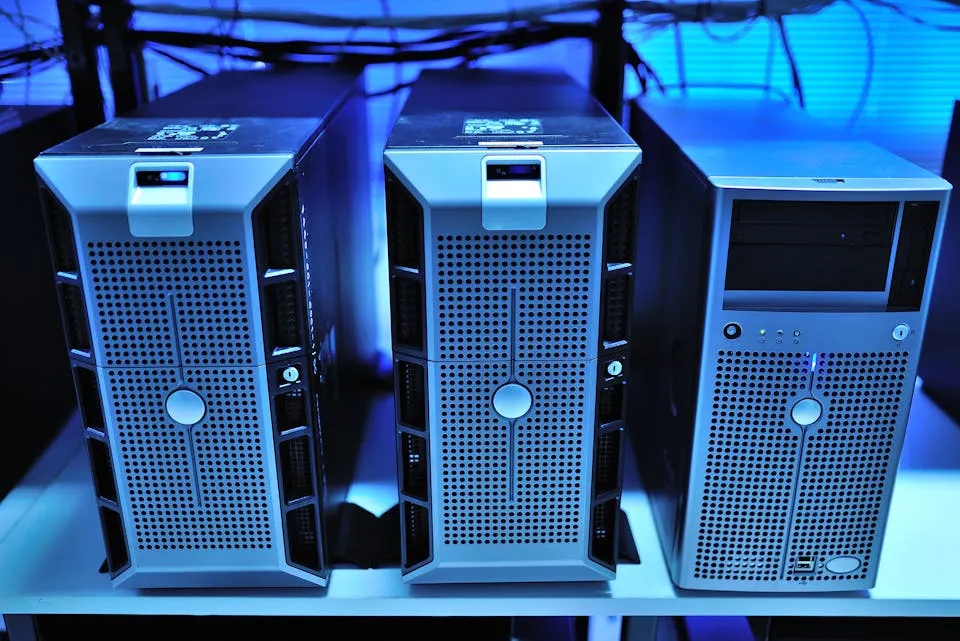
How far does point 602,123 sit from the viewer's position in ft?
2.70

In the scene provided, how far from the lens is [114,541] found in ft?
2.85

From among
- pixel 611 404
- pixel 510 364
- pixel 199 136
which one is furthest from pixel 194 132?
pixel 611 404

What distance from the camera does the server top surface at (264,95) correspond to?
90 centimetres

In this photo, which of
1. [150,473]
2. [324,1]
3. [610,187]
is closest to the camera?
[610,187]

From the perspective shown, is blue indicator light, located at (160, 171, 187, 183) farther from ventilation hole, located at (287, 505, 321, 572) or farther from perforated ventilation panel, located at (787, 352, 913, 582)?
perforated ventilation panel, located at (787, 352, 913, 582)

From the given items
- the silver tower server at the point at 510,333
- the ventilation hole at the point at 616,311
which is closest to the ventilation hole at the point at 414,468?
the silver tower server at the point at 510,333

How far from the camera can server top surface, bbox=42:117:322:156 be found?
722mm

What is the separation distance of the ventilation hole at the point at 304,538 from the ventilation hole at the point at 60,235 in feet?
1.01

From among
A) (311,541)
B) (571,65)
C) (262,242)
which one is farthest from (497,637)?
(571,65)

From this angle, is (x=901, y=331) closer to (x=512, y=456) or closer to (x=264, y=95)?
(x=512, y=456)

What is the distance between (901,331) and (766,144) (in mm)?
232

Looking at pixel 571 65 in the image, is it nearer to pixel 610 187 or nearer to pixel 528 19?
pixel 528 19

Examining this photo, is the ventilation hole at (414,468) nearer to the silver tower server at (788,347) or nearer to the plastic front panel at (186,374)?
the plastic front panel at (186,374)

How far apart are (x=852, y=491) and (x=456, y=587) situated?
1.30 ft
